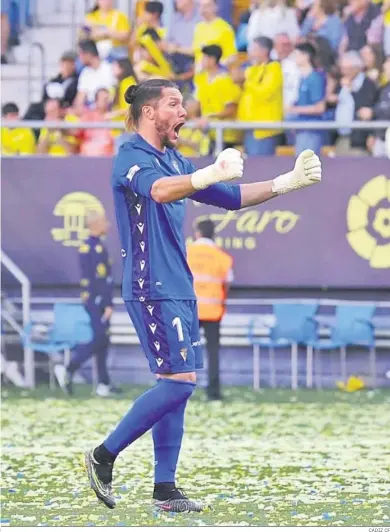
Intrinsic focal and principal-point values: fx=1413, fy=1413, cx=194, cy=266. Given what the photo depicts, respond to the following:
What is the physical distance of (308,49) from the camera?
→ 16.8 m

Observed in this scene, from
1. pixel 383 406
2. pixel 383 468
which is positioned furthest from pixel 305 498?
pixel 383 406

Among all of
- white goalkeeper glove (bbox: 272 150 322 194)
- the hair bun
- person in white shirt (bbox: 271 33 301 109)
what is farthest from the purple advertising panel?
white goalkeeper glove (bbox: 272 150 322 194)

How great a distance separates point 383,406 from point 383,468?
15.8ft

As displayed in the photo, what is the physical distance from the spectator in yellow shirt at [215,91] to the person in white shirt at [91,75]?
160 cm

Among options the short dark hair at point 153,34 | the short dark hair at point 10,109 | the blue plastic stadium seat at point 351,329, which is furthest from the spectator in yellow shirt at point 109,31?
the blue plastic stadium seat at point 351,329

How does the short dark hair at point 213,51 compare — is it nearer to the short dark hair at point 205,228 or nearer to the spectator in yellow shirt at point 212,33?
the spectator in yellow shirt at point 212,33

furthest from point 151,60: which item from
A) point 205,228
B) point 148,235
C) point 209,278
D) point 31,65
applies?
point 148,235

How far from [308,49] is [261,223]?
7.05 feet

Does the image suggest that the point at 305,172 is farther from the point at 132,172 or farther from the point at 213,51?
the point at 213,51

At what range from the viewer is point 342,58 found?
16.9 metres

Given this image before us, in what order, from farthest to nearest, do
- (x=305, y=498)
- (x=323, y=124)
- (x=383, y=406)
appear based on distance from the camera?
1. (x=323, y=124)
2. (x=383, y=406)
3. (x=305, y=498)

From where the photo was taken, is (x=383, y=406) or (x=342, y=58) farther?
(x=342, y=58)

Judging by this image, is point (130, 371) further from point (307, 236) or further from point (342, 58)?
point (342, 58)

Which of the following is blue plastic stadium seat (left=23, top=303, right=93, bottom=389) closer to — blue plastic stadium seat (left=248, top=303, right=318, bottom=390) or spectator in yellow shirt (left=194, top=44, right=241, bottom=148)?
blue plastic stadium seat (left=248, top=303, right=318, bottom=390)
